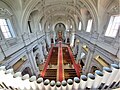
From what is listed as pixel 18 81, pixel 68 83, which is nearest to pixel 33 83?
pixel 18 81

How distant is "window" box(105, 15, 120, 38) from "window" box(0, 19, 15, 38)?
711 cm

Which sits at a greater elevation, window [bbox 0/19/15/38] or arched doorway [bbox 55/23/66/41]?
window [bbox 0/19/15/38]

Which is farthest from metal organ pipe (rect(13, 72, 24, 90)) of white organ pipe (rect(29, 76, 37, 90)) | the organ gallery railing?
white organ pipe (rect(29, 76, 37, 90))

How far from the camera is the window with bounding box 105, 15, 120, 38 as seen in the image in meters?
5.34

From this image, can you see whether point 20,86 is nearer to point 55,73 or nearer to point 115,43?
point 115,43

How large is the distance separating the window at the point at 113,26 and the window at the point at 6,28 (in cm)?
711

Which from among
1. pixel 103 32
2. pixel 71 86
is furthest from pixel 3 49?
pixel 103 32

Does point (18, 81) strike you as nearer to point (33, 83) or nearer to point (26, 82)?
point (26, 82)

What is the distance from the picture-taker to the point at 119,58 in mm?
4445

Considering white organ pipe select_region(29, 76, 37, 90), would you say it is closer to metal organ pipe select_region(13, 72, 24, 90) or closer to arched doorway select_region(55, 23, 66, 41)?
metal organ pipe select_region(13, 72, 24, 90)

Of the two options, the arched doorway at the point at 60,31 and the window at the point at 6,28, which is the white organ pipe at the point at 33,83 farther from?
the arched doorway at the point at 60,31

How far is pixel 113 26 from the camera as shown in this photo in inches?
222

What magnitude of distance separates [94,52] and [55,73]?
506 centimetres

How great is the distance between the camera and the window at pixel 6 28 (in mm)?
5598
